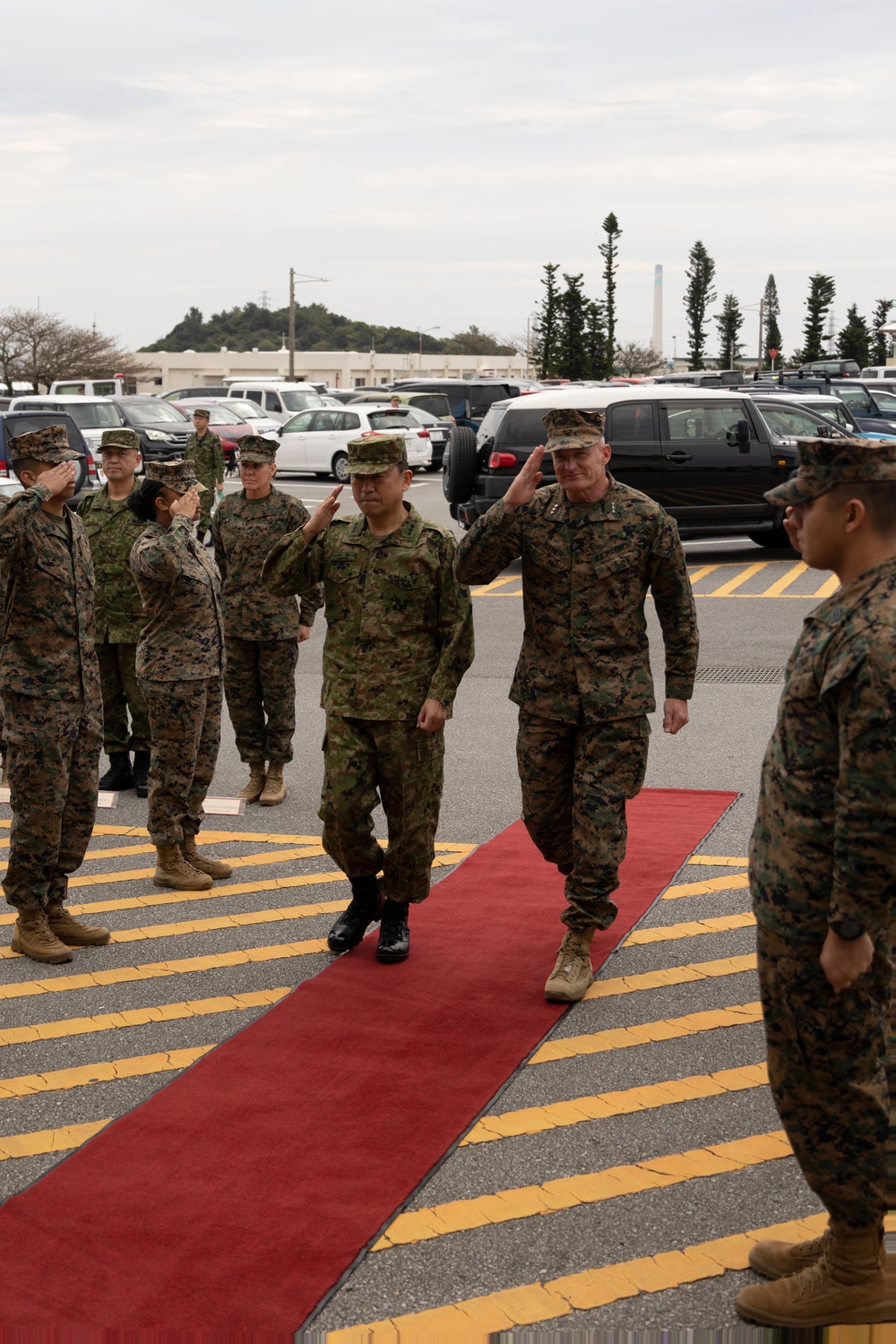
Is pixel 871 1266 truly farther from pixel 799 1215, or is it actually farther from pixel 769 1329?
pixel 799 1215

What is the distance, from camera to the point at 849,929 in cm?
302

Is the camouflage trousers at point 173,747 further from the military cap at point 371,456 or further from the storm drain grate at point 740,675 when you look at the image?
the storm drain grate at point 740,675

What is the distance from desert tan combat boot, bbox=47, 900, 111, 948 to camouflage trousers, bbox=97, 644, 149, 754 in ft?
7.45

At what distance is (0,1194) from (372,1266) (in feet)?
3.67

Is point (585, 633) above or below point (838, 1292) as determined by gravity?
above

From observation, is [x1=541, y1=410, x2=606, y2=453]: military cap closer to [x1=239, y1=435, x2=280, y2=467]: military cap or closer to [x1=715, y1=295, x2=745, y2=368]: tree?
[x1=239, y1=435, x2=280, y2=467]: military cap

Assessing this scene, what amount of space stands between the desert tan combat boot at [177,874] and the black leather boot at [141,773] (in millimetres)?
1695

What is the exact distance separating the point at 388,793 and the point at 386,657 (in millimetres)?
538

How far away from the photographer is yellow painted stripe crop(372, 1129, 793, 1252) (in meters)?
3.78

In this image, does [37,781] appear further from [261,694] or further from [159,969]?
[261,694]

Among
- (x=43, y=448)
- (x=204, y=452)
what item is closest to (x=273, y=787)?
(x=43, y=448)

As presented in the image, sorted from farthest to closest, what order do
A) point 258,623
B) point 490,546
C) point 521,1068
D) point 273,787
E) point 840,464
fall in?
point 273,787 → point 258,623 → point 490,546 → point 521,1068 → point 840,464

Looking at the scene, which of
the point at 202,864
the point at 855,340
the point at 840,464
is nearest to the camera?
the point at 840,464

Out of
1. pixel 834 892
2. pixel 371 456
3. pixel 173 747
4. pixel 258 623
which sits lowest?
pixel 173 747
